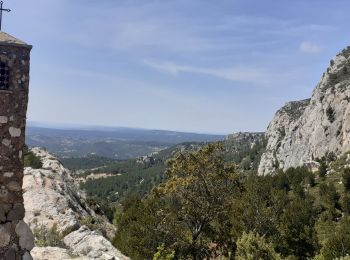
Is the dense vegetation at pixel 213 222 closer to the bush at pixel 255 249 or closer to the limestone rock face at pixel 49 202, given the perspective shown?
the bush at pixel 255 249

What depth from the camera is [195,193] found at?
120 ft

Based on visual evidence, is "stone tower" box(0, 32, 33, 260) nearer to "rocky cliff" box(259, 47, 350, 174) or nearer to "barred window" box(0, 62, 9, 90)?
"barred window" box(0, 62, 9, 90)

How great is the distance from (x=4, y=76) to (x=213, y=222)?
120 ft

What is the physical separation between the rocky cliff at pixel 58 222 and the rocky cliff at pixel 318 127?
91.3 m

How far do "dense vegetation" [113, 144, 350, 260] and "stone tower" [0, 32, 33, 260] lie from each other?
45.8 ft

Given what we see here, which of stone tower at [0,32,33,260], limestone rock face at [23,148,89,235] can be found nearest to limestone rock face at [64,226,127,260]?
limestone rock face at [23,148,89,235]

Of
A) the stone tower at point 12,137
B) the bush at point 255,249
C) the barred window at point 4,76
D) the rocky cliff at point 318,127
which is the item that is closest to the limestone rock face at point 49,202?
the bush at point 255,249

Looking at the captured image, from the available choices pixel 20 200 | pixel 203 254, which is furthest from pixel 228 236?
pixel 20 200

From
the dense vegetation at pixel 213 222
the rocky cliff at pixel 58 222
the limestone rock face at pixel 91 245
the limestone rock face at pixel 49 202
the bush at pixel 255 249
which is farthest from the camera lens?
the bush at pixel 255 249

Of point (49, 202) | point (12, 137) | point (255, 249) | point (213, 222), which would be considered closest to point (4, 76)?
point (12, 137)

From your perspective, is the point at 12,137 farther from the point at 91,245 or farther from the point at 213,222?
the point at 213,222

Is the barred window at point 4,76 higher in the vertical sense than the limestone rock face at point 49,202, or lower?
higher

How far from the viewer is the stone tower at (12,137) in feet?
40.5

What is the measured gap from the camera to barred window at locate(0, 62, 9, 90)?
40.1 ft
